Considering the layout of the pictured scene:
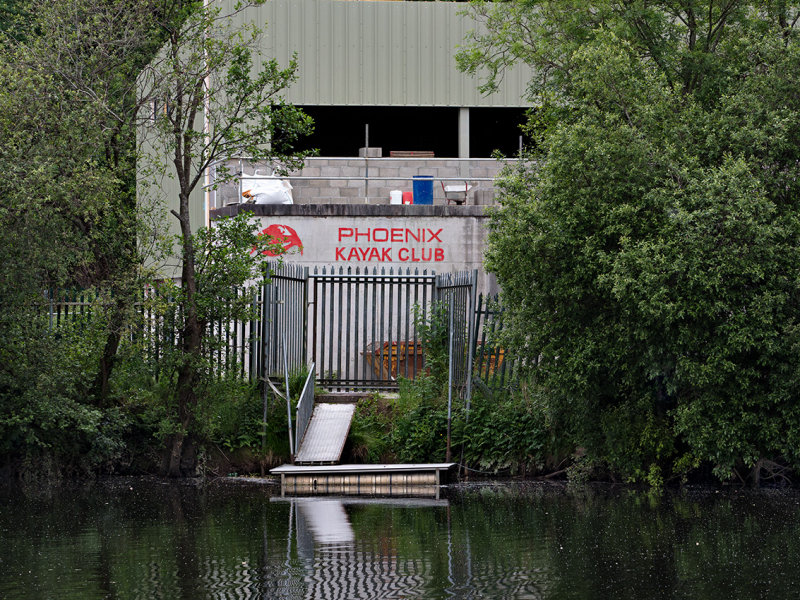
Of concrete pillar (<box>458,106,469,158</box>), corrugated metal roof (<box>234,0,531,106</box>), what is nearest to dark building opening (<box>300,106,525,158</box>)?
concrete pillar (<box>458,106,469,158</box>)

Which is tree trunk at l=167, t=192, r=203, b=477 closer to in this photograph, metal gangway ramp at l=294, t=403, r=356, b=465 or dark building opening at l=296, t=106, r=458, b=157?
metal gangway ramp at l=294, t=403, r=356, b=465

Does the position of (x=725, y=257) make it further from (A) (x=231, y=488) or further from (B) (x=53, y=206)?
(B) (x=53, y=206)

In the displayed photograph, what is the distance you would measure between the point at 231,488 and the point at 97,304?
295 centimetres

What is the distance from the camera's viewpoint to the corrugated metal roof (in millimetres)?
29797

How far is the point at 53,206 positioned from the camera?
549 inches

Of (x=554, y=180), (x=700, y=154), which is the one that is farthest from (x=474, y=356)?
(x=700, y=154)

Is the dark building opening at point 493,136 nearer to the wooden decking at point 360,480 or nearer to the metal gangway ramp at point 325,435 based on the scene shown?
the metal gangway ramp at point 325,435

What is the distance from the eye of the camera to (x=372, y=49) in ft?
98.8

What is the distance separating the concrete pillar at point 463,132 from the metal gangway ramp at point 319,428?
1589 cm

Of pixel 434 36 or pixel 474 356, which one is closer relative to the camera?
pixel 474 356

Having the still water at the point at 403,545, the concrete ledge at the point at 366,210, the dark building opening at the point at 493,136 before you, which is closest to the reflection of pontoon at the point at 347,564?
the still water at the point at 403,545

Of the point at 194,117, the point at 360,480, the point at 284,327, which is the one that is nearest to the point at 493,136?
the point at 284,327

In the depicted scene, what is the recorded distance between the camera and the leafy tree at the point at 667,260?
12.5 m

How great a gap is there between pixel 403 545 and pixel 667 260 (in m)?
5.15
